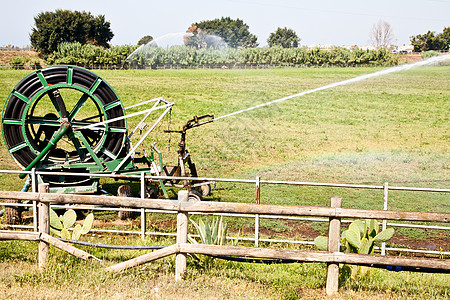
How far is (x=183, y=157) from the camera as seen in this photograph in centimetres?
1316

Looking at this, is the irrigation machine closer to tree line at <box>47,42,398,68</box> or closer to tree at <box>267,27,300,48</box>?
tree line at <box>47,42,398,68</box>

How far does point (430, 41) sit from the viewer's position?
79.8 m

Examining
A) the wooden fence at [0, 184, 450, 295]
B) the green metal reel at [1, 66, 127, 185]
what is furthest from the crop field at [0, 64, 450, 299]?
the green metal reel at [1, 66, 127, 185]

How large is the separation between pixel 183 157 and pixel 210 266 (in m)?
6.84

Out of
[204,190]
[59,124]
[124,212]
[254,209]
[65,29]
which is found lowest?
[124,212]

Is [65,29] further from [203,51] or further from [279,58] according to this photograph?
[203,51]

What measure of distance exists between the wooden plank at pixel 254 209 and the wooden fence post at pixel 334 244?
0.32 feet

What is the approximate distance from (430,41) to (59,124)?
259 ft

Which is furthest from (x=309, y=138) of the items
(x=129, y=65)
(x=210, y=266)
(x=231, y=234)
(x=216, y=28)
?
(x=216, y=28)

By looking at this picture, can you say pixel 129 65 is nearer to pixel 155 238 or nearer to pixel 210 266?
pixel 155 238

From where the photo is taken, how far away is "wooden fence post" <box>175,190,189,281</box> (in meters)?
6.04

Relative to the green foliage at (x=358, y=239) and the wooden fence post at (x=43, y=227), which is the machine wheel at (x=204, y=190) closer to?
the green foliage at (x=358, y=239)

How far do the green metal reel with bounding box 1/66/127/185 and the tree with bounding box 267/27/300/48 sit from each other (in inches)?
3853

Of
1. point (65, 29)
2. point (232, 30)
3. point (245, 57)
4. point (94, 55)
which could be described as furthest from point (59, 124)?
point (65, 29)
